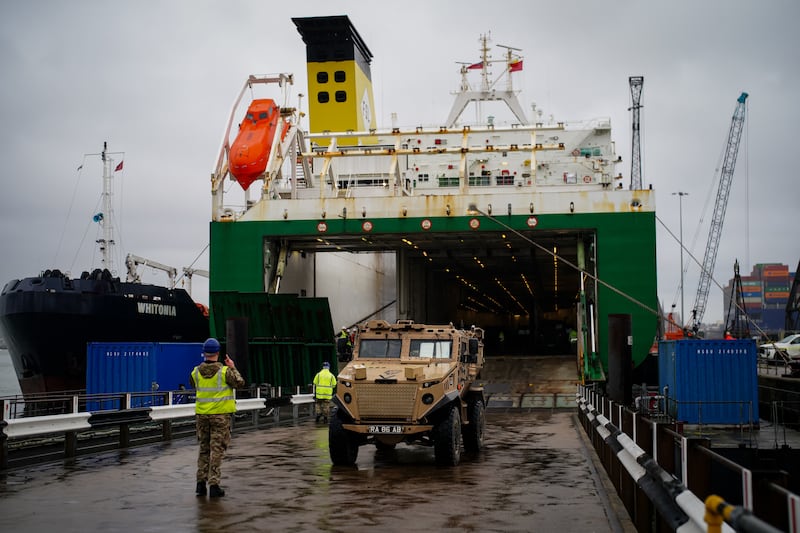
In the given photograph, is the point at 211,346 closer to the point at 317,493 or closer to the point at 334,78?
the point at 317,493

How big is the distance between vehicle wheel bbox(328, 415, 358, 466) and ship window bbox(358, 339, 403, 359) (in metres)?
1.82

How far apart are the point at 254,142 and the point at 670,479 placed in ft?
91.7

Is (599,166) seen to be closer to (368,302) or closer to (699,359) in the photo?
(368,302)

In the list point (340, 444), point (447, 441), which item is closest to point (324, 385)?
point (340, 444)

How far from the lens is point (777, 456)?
19219 millimetres

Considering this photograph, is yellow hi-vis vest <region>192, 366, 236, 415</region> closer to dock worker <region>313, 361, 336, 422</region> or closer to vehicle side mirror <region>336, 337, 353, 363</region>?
vehicle side mirror <region>336, 337, 353, 363</region>

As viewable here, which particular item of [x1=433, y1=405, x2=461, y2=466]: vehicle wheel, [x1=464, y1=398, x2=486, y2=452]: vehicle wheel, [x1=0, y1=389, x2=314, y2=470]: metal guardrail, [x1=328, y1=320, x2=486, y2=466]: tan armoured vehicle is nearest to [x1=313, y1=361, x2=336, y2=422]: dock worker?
[x1=0, y1=389, x2=314, y2=470]: metal guardrail

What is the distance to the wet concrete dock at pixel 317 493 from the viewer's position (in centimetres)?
952

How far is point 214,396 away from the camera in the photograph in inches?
443

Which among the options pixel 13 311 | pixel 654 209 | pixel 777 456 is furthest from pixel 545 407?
pixel 13 311

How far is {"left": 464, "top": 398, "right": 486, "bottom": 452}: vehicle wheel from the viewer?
1642 centimetres

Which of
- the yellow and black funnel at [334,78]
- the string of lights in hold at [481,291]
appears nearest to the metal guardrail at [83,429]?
the string of lights in hold at [481,291]

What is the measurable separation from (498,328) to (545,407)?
47288mm

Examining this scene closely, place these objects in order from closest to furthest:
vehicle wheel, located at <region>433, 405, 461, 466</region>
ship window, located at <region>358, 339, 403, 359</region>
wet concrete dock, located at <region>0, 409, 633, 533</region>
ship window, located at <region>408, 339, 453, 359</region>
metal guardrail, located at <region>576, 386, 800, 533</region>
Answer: metal guardrail, located at <region>576, 386, 800, 533</region>
wet concrete dock, located at <region>0, 409, 633, 533</region>
vehicle wheel, located at <region>433, 405, 461, 466</region>
ship window, located at <region>408, 339, 453, 359</region>
ship window, located at <region>358, 339, 403, 359</region>
